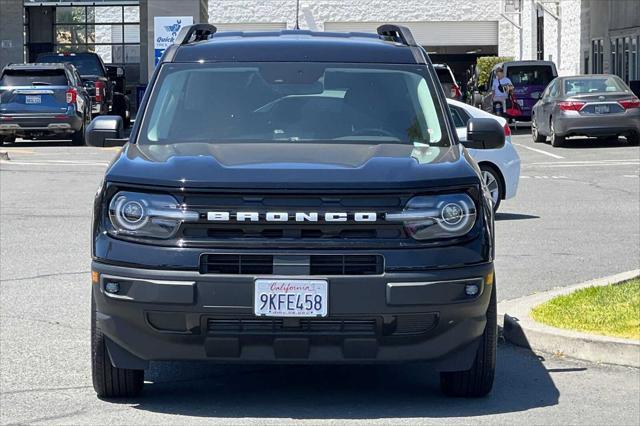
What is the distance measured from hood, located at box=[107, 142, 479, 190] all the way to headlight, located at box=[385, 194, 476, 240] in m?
0.08

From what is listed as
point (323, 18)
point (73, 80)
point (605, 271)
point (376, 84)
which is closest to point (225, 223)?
point (376, 84)

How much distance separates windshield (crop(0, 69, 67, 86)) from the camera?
1192 inches

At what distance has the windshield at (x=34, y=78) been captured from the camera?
30266mm

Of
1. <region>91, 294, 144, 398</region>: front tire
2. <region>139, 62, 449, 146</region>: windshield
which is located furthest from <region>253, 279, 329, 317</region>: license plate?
<region>139, 62, 449, 146</region>: windshield

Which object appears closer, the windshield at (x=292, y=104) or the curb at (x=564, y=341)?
the windshield at (x=292, y=104)

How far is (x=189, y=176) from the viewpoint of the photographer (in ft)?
21.8

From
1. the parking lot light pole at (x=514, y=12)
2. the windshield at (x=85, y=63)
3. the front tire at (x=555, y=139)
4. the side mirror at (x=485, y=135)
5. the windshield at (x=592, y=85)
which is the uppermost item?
the parking lot light pole at (x=514, y=12)

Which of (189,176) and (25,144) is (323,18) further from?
(189,176)

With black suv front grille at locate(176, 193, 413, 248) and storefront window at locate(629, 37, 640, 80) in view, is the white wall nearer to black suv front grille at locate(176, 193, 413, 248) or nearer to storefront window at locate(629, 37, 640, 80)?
storefront window at locate(629, 37, 640, 80)


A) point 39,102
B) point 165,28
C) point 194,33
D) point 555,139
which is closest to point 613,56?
point 165,28

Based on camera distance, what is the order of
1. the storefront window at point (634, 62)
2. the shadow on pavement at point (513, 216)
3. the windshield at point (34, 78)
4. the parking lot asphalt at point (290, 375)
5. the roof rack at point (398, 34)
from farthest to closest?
the storefront window at point (634, 62)
the windshield at point (34, 78)
the shadow on pavement at point (513, 216)
the roof rack at point (398, 34)
the parking lot asphalt at point (290, 375)

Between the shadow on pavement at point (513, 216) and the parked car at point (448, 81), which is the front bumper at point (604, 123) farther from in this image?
the shadow on pavement at point (513, 216)

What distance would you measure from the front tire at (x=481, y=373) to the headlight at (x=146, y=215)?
159 centimetres


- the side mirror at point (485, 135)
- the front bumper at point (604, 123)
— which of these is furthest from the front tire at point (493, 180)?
the front bumper at point (604, 123)
